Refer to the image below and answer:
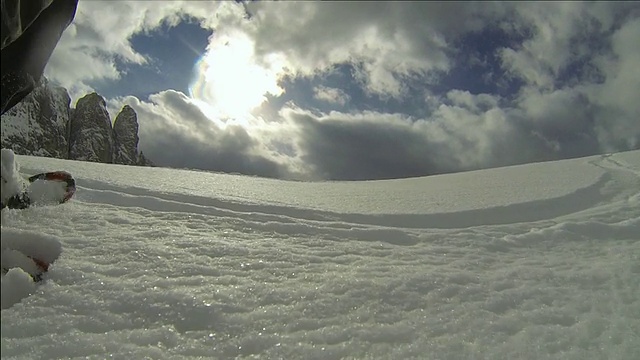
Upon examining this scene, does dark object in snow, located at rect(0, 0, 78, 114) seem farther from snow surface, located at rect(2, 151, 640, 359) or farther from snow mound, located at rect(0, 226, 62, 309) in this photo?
snow surface, located at rect(2, 151, 640, 359)

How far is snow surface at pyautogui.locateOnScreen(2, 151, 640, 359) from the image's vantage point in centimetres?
201

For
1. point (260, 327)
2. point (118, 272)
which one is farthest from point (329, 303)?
point (118, 272)

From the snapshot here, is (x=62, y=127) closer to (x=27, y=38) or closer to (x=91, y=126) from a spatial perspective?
(x=91, y=126)

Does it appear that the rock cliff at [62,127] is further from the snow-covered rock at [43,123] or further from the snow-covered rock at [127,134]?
the snow-covered rock at [127,134]

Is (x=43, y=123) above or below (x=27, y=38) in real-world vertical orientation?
above

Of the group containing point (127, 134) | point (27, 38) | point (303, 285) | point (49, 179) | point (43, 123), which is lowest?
point (303, 285)

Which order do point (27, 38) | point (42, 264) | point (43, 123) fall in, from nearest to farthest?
1. point (42, 264)
2. point (27, 38)
3. point (43, 123)

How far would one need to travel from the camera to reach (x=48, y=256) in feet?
7.54

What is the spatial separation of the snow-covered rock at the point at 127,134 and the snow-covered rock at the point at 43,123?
11782 mm

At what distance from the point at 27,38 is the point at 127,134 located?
67520mm

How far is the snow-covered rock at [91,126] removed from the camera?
47.8 meters

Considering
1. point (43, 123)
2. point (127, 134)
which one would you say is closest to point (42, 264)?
point (43, 123)

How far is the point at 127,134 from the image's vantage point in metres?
62.8

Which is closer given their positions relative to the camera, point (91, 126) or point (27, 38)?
point (27, 38)
